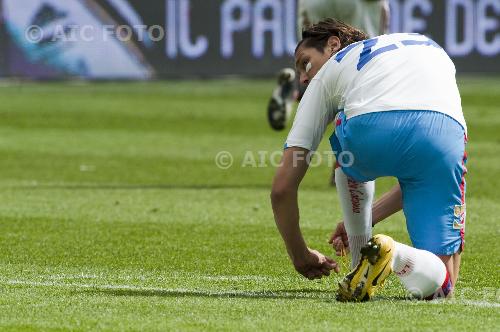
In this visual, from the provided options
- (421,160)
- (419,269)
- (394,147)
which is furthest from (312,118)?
(419,269)

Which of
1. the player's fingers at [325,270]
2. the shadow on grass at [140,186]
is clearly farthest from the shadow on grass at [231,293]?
the shadow on grass at [140,186]

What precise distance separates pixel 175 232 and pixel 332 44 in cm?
305

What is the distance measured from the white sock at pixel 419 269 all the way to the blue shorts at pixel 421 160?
154 millimetres

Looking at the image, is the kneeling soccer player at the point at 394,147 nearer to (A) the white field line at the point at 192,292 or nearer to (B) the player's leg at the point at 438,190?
(B) the player's leg at the point at 438,190

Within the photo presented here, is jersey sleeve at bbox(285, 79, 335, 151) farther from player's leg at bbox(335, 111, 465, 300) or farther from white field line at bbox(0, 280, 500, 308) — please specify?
white field line at bbox(0, 280, 500, 308)

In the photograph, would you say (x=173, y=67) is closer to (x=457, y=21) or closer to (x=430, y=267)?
(x=457, y=21)

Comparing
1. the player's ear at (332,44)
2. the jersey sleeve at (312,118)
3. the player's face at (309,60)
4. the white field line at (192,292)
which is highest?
the player's ear at (332,44)

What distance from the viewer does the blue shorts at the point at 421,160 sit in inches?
228

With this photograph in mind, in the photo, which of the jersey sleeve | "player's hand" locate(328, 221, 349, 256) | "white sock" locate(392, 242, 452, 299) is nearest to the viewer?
"white sock" locate(392, 242, 452, 299)

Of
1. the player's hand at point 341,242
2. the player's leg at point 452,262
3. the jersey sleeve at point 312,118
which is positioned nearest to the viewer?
the jersey sleeve at point 312,118

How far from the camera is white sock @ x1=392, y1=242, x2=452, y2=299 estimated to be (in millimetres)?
5672

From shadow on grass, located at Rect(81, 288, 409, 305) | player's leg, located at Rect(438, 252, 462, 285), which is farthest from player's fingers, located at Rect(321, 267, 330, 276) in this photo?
player's leg, located at Rect(438, 252, 462, 285)

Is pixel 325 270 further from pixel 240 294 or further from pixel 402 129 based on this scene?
pixel 402 129

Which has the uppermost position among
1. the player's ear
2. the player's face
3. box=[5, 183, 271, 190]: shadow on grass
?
the player's ear
